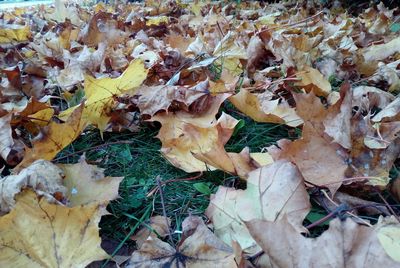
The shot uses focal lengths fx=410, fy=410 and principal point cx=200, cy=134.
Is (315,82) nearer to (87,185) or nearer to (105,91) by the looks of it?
(105,91)

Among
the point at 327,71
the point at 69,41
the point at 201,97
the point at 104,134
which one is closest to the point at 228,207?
the point at 201,97

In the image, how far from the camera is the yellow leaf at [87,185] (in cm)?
84

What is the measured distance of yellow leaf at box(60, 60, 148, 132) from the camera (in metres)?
1.13

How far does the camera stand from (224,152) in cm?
87

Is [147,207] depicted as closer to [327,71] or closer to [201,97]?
[201,97]

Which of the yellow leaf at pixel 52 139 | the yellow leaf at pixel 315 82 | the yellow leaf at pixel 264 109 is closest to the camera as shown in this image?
the yellow leaf at pixel 52 139

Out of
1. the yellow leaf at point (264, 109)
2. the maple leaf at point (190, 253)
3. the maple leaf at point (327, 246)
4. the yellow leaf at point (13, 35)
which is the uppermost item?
the maple leaf at point (327, 246)

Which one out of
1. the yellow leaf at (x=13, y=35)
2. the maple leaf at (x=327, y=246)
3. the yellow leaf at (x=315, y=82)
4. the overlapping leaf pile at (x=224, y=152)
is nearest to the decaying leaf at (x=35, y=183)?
the overlapping leaf pile at (x=224, y=152)

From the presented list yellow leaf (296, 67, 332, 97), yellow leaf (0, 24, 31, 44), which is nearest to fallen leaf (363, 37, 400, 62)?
yellow leaf (296, 67, 332, 97)

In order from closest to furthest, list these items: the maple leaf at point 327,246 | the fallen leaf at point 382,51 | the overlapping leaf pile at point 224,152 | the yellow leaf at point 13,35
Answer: the maple leaf at point 327,246, the overlapping leaf pile at point 224,152, the fallen leaf at point 382,51, the yellow leaf at point 13,35

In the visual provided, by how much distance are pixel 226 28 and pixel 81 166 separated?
1836mm

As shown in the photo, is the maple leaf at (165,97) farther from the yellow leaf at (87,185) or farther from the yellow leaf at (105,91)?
the yellow leaf at (87,185)

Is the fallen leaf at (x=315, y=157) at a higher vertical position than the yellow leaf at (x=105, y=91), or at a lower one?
higher

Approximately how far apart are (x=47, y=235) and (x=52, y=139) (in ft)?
1.16
